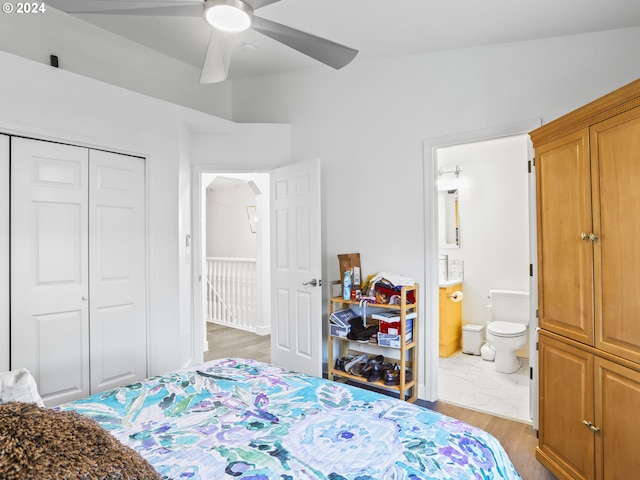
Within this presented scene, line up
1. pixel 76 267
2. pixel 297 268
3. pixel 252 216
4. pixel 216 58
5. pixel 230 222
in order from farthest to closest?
pixel 230 222 < pixel 252 216 < pixel 297 268 < pixel 76 267 < pixel 216 58

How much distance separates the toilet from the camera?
3676 mm

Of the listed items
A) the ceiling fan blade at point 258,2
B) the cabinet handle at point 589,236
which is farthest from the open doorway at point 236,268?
the cabinet handle at point 589,236

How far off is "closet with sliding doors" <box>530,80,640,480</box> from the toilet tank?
2.12 meters

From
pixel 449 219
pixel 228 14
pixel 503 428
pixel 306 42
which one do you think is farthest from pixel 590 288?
pixel 449 219

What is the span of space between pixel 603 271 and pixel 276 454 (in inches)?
65.4

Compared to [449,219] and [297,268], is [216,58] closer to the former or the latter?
[297,268]

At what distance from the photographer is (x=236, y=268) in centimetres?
575

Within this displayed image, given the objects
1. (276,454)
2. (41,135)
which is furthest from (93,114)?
(276,454)

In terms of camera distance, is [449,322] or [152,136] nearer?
[152,136]

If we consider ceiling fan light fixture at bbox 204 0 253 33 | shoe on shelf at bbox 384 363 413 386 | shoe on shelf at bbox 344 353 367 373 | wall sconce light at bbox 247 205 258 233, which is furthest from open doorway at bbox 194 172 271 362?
ceiling fan light fixture at bbox 204 0 253 33

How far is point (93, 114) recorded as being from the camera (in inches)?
112

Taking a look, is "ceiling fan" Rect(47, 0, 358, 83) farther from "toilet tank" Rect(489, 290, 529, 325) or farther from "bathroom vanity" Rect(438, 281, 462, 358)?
"toilet tank" Rect(489, 290, 529, 325)

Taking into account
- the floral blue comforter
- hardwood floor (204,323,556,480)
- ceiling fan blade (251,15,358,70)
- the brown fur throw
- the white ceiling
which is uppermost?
the white ceiling

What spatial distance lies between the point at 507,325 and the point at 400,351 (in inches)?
57.8
